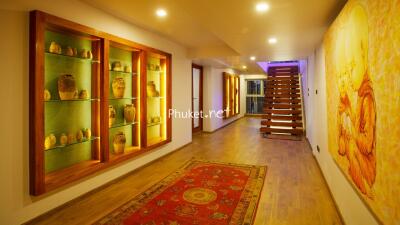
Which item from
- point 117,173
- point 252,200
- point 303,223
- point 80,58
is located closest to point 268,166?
point 252,200

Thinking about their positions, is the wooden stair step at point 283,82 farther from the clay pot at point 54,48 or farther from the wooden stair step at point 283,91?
the clay pot at point 54,48

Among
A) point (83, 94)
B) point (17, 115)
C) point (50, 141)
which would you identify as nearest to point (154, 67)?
point (83, 94)

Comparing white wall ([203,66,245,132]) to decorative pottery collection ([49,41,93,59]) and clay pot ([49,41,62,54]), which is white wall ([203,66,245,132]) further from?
clay pot ([49,41,62,54])

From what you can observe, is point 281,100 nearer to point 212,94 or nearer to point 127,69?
point 212,94

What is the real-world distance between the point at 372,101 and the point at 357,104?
0.32 meters

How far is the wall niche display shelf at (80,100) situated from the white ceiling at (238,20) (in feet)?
1.58

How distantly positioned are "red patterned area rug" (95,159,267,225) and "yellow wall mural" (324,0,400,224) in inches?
50.4

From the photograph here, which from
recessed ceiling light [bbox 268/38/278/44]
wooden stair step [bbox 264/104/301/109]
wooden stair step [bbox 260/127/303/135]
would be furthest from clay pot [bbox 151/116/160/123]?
wooden stair step [bbox 264/104/301/109]

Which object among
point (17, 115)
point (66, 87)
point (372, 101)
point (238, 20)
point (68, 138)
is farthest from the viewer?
point (238, 20)

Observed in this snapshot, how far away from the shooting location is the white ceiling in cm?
272

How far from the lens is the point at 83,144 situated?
135 inches

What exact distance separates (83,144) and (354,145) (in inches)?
127

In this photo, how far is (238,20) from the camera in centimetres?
320

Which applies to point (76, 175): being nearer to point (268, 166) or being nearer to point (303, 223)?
point (303, 223)
